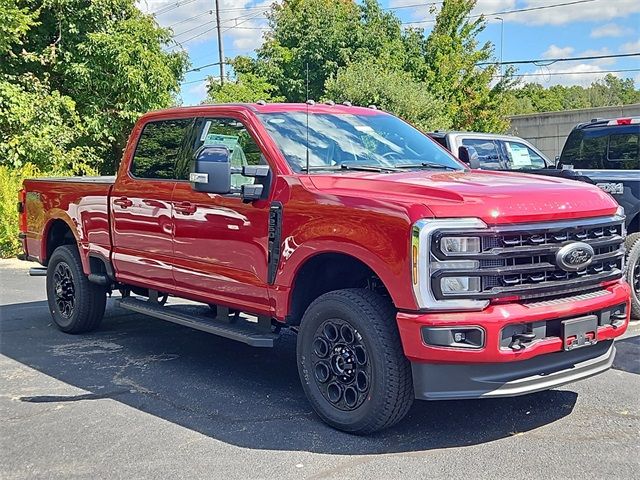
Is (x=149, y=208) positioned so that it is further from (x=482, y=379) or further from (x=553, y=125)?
(x=553, y=125)

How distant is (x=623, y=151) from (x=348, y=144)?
550 cm

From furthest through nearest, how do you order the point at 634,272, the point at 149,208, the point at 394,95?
the point at 394,95
the point at 634,272
the point at 149,208

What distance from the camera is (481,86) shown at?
82.6ft

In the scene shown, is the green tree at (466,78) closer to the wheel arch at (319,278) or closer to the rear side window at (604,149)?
the rear side window at (604,149)

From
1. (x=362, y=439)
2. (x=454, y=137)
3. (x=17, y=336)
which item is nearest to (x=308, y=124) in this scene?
(x=362, y=439)

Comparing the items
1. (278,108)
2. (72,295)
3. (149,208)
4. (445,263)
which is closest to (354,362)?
(445,263)

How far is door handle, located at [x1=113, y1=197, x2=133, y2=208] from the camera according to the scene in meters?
6.35

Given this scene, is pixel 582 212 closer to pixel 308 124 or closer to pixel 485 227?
pixel 485 227

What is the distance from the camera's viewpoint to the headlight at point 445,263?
3926 millimetres

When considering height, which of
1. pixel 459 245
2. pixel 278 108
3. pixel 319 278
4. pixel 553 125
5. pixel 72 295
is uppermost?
pixel 553 125

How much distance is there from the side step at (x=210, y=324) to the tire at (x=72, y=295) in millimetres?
713

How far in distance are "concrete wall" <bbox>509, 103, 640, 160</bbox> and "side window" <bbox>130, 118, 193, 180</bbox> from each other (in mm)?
18980

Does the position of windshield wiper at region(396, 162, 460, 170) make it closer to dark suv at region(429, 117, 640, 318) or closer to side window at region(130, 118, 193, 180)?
side window at region(130, 118, 193, 180)

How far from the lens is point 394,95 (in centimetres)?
2095
